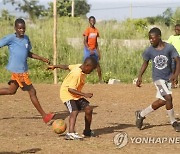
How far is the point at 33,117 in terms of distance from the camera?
9.85 meters

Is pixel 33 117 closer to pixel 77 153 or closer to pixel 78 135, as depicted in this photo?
pixel 78 135

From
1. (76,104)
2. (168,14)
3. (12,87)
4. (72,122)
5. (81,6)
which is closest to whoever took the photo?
(72,122)

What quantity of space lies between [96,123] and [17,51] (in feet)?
5.93

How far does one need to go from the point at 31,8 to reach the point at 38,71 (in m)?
29.5

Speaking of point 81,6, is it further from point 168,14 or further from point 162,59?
point 162,59

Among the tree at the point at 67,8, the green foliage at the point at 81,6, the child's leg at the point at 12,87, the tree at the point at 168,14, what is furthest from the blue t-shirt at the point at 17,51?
the green foliage at the point at 81,6

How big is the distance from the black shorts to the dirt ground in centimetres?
45

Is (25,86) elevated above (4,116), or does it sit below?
above

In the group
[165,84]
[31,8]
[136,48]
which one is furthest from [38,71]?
[31,8]

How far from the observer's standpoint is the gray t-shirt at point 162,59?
834 cm

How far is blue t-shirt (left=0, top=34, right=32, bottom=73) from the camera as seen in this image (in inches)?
347

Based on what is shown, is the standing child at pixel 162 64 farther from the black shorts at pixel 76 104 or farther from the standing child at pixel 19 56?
the standing child at pixel 19 56

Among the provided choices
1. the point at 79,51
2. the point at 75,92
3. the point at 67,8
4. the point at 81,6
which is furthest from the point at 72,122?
the point at 81,6

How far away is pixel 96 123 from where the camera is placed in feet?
30.4
